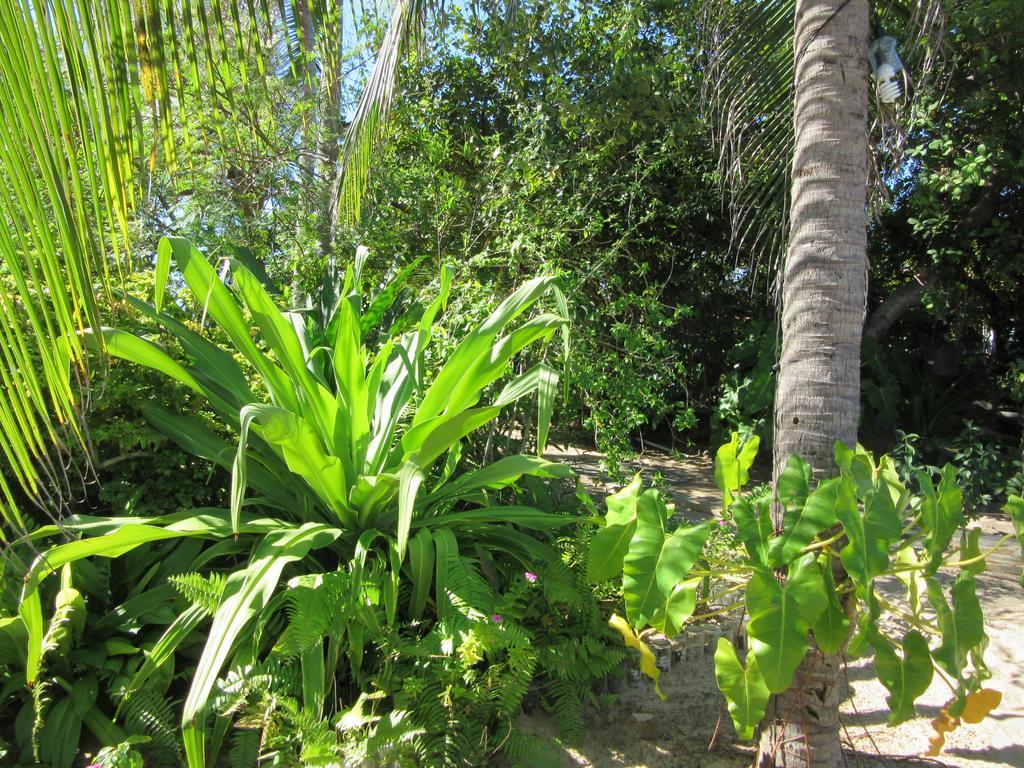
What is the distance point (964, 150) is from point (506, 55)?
336cm

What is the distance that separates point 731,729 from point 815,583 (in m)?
1.08

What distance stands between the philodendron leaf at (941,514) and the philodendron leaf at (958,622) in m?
0.05

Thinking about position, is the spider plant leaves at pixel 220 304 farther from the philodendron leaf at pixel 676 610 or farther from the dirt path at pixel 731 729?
the philodendron leaf at pixel 676 610

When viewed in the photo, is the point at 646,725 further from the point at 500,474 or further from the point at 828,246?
the point at 828,246

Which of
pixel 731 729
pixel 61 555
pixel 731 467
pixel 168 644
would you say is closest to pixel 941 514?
pixel 731 467

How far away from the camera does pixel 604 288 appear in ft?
14.3

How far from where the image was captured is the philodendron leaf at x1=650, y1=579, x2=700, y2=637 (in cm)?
154

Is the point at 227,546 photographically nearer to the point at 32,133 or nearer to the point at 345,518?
the point at 345,518

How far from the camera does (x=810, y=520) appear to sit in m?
1.54

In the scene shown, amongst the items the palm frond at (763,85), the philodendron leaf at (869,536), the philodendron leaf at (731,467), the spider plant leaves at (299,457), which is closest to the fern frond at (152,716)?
the spider plant leaves at (299,457)

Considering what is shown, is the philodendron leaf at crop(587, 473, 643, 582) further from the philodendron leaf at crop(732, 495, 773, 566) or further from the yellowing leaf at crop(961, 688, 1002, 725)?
the yellowing leaf at crop(961, 688, 1002, 725)

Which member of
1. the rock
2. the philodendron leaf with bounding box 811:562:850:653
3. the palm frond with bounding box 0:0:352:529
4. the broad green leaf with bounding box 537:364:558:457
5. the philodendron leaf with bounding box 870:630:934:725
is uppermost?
the palm frond with bounding box 0:0:352:529

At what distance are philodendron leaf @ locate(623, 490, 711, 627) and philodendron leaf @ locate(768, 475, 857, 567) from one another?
158mm

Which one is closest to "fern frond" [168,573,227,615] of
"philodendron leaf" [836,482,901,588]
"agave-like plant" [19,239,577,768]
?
"agave-like plant" [19,239,577,768]
